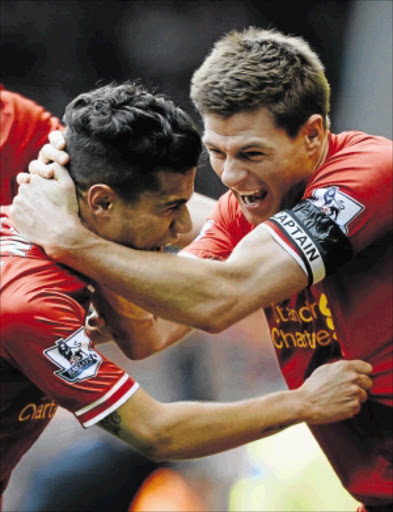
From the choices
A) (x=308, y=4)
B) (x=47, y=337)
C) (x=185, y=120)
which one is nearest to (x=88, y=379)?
(x=47, y=337)

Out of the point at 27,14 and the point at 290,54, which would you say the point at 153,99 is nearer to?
the point at 290,54

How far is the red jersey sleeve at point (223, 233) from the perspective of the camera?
2822mm

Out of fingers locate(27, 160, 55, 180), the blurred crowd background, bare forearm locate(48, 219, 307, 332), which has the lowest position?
the blurred crowd background

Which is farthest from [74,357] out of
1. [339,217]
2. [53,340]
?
[339,217]

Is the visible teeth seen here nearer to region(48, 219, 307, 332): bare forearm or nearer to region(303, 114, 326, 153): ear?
region(303, 114, 326, 153): ear

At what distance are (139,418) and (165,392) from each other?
2.65 m

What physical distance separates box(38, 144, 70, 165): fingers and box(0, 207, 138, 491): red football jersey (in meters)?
0.24

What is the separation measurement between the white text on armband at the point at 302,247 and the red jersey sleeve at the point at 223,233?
0.58m

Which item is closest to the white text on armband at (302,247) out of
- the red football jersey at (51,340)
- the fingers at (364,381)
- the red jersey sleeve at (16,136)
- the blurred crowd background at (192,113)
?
the fingers at (364,381)

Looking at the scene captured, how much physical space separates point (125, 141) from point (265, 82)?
0.51 meters

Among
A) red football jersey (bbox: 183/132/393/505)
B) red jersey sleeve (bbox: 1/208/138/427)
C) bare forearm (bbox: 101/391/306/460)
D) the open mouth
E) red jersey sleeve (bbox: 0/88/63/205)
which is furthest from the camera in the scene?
red jersey sleeve (bbox: 0/88/63/205)

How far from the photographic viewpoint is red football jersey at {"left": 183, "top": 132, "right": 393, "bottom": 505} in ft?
7.34

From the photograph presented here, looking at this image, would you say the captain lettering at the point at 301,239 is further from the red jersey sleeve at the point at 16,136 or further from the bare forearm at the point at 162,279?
the red jersey sleeve at the point at 16,136

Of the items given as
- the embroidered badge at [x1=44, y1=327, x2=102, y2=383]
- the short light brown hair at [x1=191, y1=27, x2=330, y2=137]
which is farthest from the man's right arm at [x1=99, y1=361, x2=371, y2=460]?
the short light brown hair at [x1=191, y1=27, x2=330, y2=137]
